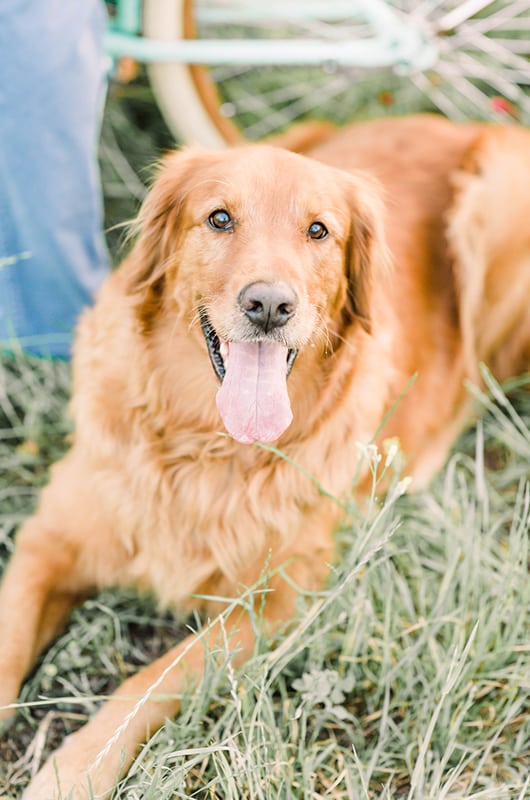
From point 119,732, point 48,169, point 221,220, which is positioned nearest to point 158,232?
point 221,220

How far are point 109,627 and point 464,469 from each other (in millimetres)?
1413

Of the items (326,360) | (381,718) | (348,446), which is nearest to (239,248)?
(326,360)

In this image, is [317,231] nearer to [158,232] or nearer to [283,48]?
[158,232]

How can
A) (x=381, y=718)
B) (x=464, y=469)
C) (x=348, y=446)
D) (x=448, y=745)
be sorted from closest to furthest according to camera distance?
(x=448, y=745) → (x=381, y=718) → (x=348, y=446) → (x=464, y=469)

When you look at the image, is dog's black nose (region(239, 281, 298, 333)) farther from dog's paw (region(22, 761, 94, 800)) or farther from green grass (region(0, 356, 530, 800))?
dog's paw (region(22, 761, 94, 800))

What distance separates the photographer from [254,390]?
78.0 inches

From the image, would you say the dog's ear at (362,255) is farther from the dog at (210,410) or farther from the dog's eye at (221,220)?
the dog's eye at (221,220)

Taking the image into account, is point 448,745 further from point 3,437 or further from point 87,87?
point 87,87

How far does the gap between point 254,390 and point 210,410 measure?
0.64 feet

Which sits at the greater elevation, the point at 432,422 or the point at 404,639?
the point at 432,422

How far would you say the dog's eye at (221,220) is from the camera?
2.04 meters

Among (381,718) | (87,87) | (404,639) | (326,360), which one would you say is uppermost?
(87,87)

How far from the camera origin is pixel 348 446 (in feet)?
7.47

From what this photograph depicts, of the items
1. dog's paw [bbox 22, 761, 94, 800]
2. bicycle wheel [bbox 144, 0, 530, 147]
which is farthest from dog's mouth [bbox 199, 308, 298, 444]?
bicycle wheel [bbox 144, 0, 530, 147]
